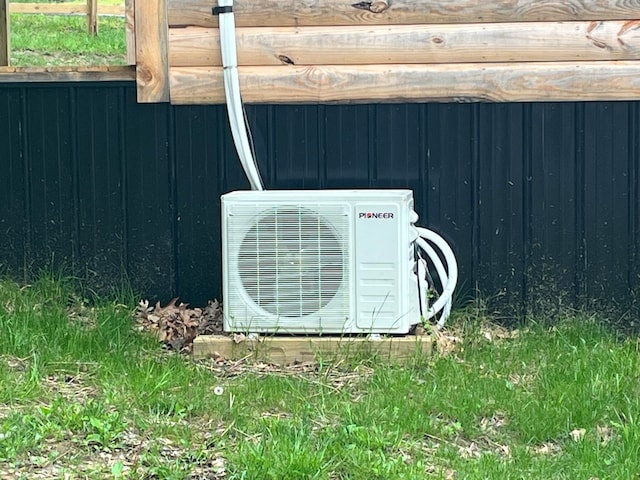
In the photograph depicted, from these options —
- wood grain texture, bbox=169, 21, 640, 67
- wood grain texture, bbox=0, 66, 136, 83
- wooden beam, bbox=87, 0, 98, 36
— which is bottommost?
wood grain texture, bbox=0, 66, 136, 83

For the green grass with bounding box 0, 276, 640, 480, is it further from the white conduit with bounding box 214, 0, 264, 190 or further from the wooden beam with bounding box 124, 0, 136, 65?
the wooden beam with bounding box 124, 0, 136, 65

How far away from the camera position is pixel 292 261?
491cm

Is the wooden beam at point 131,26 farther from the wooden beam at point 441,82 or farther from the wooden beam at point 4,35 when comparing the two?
the wooden beam at point 4,35

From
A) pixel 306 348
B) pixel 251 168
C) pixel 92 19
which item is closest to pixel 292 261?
pixel 306 348

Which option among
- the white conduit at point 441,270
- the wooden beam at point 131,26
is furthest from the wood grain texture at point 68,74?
the white conduit at point 441,270

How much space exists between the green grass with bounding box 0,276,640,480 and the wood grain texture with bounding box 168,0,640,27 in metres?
1.72

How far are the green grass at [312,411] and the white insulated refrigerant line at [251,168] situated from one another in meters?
0.28

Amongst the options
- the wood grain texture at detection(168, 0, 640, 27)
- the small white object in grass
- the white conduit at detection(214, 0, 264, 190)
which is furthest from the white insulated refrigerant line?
the small white object in grass

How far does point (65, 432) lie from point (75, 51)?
8.25 meters

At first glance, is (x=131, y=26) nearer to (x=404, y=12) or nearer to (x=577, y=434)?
(x=404, y=12)

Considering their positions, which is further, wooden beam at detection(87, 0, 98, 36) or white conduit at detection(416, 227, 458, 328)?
wooden beam at detection(87, 0, 98, 36)

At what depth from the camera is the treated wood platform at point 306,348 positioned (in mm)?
4859

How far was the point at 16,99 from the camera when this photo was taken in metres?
6.03

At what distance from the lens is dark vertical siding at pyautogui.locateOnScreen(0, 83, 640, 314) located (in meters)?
5.69
